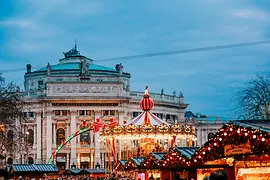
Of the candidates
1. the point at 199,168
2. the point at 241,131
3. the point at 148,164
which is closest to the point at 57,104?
the point at 148,164

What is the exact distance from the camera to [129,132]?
3897cm

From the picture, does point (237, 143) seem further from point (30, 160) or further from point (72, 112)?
point (30, 160)

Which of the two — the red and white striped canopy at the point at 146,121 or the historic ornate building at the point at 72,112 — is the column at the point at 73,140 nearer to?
the historic ornate building at the point at 72,112

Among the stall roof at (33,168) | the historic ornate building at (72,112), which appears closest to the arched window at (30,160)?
the historic ornate building at (72,112)

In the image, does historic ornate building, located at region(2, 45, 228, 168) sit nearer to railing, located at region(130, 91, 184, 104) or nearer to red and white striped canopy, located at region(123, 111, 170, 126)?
railing, located at region(130, 91, 184, 104)

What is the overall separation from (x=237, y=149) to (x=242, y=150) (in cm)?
28

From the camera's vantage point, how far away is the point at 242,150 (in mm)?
15422

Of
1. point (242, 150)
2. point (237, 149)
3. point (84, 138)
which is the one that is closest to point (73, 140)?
point (84, 138)

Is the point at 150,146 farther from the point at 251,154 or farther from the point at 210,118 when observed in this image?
the point at 210,118

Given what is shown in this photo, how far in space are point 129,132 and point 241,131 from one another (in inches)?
957

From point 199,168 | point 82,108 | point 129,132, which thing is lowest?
point 199,168

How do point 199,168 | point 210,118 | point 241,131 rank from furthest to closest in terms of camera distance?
point 210,118, point 199,168, point 241,131

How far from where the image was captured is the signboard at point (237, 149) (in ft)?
49.7

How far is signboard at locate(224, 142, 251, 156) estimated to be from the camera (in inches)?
597
